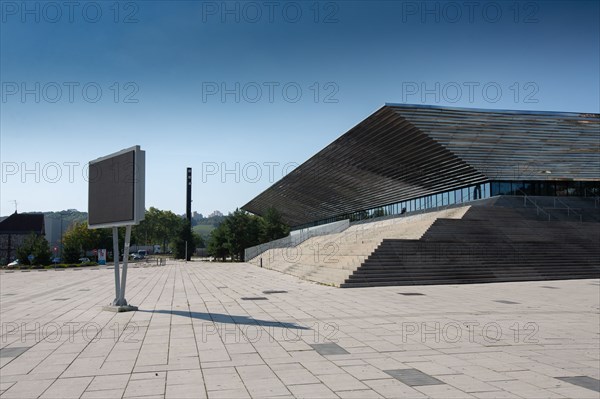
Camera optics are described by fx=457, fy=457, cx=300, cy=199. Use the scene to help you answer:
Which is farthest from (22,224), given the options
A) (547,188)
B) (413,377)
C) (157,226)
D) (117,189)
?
(413,377)

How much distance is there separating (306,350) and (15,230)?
10515 cm

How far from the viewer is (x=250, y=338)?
→ 9852 millimetres

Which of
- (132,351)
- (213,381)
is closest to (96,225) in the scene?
(132,351)

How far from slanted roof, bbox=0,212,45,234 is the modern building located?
67.9 metres

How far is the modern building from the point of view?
2569 centimetres

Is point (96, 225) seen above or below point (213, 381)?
above

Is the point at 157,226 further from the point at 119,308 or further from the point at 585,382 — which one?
the point at 585,382

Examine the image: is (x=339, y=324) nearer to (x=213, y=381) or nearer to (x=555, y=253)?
(x=213, y=381)

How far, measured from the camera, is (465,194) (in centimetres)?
4416

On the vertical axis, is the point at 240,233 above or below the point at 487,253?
above

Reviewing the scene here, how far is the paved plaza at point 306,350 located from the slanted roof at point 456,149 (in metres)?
20.2

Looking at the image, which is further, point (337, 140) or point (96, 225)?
point (337, 140)

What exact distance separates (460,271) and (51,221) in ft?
363

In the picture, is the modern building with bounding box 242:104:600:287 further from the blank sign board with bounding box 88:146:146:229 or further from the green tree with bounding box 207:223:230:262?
the green tree with bounding box 207:223:230:262
